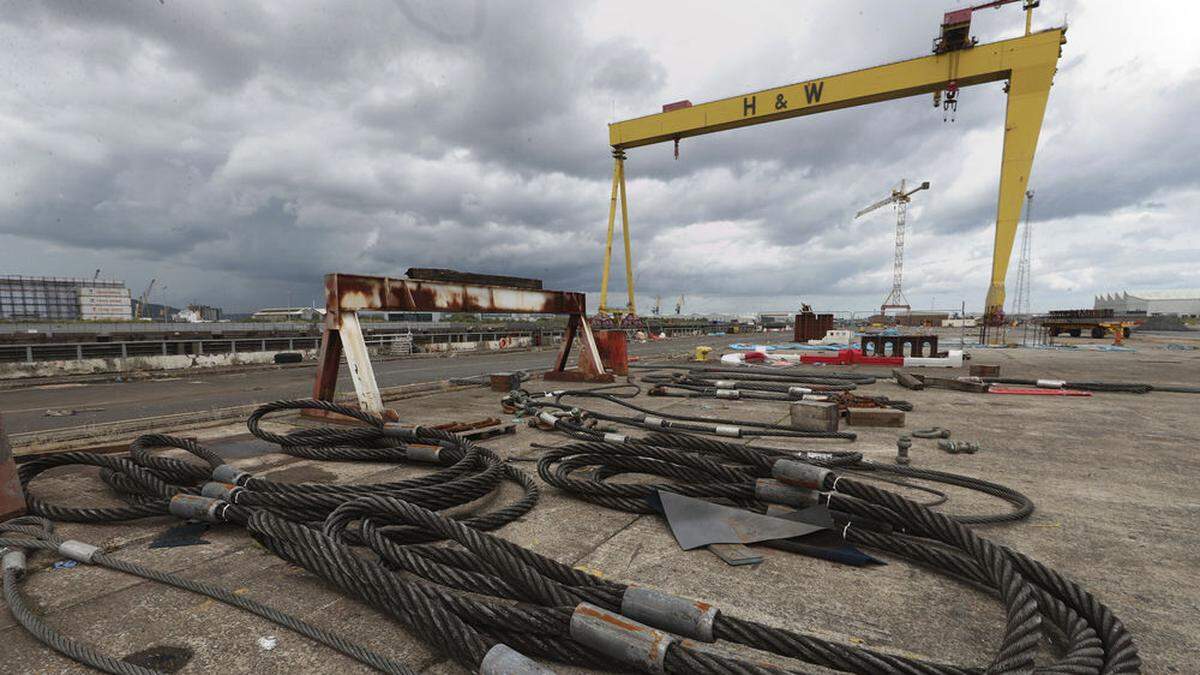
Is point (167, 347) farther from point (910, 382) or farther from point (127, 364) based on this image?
point (910, 382)

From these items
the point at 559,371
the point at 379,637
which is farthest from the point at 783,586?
the point at 559,371


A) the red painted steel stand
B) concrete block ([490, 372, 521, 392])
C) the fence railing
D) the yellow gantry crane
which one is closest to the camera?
the red painted steel stand

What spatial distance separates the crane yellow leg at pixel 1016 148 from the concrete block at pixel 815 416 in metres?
21.7

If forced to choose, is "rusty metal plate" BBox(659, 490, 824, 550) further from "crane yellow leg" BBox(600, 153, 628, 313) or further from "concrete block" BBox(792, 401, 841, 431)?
"crane yellow leg" BBox(600, 153, 628, 313)

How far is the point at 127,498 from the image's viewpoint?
3.06 m

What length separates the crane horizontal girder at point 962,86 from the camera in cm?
1833

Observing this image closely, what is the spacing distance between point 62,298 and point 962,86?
167 metres

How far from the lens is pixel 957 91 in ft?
62.6

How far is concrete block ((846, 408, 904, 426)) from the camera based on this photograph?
521 cm

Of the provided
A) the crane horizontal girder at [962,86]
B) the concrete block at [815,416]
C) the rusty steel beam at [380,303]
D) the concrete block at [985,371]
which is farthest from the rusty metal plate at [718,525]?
the crane horizontal girder at [962,86]

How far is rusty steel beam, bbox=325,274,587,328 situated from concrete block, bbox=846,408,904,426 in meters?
4.77

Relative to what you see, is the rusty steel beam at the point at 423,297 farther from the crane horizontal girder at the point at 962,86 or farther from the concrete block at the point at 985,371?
the crane horizontal girder at the point at 962,86

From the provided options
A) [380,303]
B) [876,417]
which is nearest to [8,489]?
[380,303]

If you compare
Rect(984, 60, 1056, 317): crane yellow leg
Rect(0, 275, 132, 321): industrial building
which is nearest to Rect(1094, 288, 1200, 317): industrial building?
Rect(984, 60, 1056, 317): crane yellow leg
